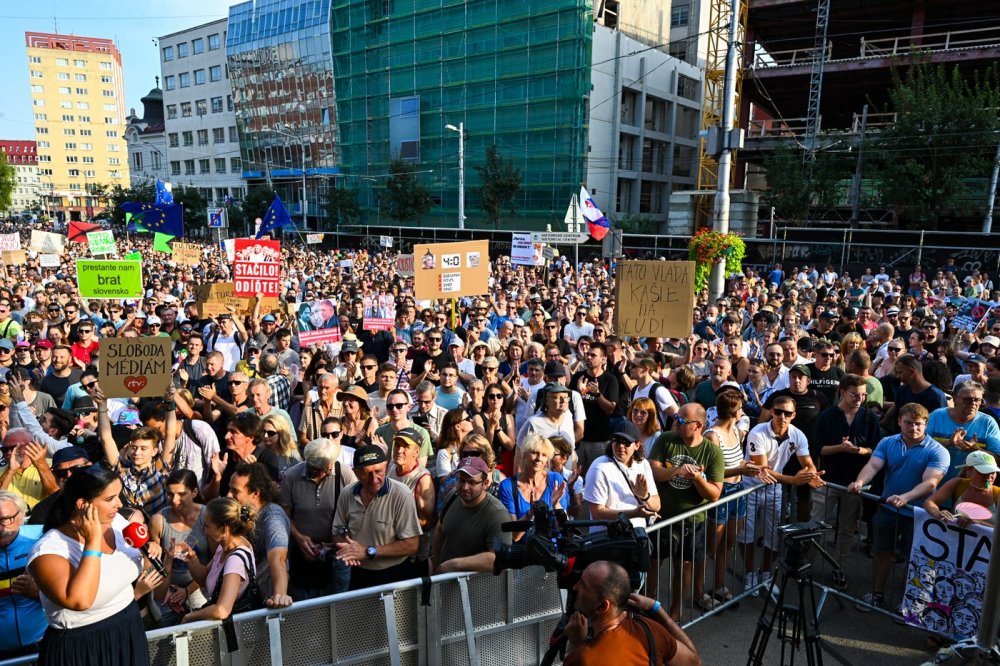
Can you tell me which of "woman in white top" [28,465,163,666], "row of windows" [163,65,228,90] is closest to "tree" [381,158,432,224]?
"row of windows" [163,65,228,90]

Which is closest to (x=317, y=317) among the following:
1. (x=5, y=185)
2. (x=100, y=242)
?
(x=100, y=242)

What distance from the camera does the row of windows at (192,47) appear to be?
7081 cm

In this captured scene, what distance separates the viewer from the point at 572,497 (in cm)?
559

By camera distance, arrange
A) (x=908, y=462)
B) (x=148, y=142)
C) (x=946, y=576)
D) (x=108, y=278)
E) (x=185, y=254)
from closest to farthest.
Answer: (x=946, y=576), (x=908, y=462), (x=108, y=278), (x=185, y=254), (x=148, y=142)

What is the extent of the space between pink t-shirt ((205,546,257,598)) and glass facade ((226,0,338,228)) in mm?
53381

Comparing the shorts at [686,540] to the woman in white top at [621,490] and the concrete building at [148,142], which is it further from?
the concrete building at [148,142]

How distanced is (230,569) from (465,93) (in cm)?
4529

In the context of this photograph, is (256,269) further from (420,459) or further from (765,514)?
(765,514)

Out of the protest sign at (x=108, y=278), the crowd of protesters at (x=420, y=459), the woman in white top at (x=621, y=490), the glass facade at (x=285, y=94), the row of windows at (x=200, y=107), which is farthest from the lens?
the row of windows at (x=200, y=107)

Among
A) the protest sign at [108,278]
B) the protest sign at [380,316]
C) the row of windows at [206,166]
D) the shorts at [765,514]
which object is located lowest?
the shorts at [765,514]

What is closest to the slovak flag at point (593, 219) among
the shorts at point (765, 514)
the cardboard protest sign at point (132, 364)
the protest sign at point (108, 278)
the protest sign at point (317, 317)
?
the protest sign at point (317, 317)

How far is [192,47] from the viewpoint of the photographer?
239ft

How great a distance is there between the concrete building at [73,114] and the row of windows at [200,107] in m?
60.7

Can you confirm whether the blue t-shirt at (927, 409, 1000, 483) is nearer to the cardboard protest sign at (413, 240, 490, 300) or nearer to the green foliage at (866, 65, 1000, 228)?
the cardboard protest sign at (413, 240, 490, 300)
